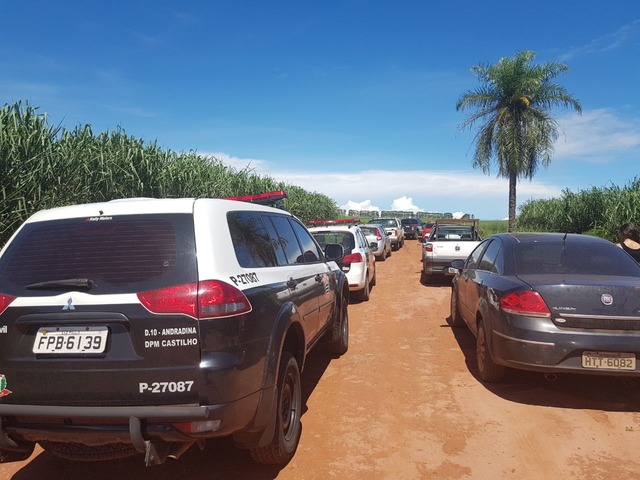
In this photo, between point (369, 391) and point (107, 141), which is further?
point (107, 141)

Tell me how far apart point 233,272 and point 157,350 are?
1.97 feet

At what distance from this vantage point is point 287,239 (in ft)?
13.7

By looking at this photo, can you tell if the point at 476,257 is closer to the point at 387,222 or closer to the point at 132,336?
the point at 132,336

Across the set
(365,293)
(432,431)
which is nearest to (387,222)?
(365,293)

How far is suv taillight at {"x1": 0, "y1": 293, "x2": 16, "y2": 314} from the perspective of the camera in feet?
8.41

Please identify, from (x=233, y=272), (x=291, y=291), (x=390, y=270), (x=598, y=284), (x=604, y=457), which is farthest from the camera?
(x=390, y=270)

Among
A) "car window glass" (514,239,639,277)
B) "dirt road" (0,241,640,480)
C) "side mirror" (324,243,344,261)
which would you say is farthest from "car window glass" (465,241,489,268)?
"side mirror" (324,243,344,261)

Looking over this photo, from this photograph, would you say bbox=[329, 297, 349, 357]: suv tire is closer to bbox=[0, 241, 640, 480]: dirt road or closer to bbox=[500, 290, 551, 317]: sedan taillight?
bbox=[0, 241, 640, 480]: dirt road

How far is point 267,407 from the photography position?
280 centimetres

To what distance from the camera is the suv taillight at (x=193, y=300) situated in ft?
7.98

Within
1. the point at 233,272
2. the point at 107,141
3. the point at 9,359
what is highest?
the point at 107,141

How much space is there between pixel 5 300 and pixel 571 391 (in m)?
4.97

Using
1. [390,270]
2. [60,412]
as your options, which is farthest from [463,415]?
[390,270]

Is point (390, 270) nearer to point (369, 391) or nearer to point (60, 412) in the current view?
point (369, 391)
